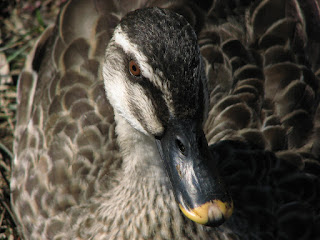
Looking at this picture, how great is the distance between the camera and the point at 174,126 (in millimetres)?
2531

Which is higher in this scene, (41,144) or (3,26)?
(3,26)

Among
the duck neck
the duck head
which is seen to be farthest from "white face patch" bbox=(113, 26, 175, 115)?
the duck neck

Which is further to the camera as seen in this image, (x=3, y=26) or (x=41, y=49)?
(x=3, y=26)

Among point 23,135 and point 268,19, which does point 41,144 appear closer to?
point 23,135

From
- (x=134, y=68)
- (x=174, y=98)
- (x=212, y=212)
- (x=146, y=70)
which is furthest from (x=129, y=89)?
(x=212, y=212)

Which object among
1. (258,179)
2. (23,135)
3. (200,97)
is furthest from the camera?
(23,135)

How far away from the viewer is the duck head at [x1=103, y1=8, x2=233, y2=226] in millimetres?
2418

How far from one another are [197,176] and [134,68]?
0.61 m

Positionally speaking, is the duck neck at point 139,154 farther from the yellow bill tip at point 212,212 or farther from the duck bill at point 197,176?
the yellow bill tip at point 212,212

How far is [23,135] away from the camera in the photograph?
400cm

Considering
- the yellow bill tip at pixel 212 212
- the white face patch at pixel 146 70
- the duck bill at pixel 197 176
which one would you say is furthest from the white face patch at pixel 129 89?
the yellow bill tip at pixel 212 212

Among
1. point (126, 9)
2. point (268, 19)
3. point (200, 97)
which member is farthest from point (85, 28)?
point (200, 97)

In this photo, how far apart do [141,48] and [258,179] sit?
1.21 m

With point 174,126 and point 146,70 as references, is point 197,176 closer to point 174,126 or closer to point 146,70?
point 174,126
